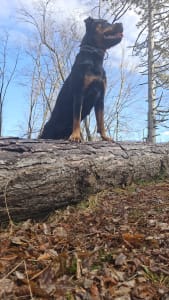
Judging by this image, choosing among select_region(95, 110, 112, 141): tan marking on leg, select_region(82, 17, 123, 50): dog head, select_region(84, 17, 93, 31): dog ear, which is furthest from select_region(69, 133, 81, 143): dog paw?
select_region(84, 17, 93, 31): dog ear

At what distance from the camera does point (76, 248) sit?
2.59 m

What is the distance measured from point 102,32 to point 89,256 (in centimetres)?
374

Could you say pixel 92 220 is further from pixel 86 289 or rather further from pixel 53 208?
pixel 86 289

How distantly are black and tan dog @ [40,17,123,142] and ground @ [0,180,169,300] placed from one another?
1.76 m

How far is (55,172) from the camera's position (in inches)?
145

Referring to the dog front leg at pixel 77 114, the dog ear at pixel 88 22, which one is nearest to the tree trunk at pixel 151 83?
the dog ear at pixel 88 22

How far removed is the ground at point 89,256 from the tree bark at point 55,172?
0.19m

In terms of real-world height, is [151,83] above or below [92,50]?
above

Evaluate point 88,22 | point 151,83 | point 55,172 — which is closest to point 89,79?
point 88,22

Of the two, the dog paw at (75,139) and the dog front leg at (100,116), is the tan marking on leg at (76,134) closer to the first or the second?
the dog paw at (75,139)

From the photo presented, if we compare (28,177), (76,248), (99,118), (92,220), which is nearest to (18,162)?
(28,177)

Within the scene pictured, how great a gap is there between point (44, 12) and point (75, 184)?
18.4m

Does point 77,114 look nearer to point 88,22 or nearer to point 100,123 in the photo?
point 100,123

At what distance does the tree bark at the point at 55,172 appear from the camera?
3252 millimetres
